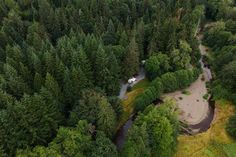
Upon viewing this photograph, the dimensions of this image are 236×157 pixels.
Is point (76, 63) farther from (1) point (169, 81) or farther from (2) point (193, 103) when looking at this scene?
(2) point (193, 103)

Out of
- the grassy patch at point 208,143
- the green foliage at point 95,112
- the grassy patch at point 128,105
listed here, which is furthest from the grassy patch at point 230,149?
the green foliage at point 95,112

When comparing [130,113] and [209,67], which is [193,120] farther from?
[209,67]

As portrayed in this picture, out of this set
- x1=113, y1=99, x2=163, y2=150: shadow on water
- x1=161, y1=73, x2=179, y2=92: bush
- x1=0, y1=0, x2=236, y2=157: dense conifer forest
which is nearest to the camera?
x1=0, y1=0, x2=236, y2=157: dense conifer forest

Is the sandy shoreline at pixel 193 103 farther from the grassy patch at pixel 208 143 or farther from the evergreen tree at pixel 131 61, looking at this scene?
the evergreen tree at pixel 131 61

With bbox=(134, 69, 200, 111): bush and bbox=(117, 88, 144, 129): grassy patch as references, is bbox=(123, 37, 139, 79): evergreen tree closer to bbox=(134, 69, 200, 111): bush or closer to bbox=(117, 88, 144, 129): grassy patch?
bbox=(117, 88, 144, 129): grassy patch

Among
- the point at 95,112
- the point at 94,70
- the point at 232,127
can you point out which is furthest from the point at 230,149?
the point at 94,70

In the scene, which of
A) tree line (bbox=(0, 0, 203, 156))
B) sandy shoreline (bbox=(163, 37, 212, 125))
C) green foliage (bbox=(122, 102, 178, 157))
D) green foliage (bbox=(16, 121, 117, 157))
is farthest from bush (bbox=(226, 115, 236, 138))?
green foliage (bbox=(16, 121, 117, 157))

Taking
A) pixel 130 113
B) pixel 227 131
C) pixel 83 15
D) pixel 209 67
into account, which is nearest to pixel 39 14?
pixel 83 15
